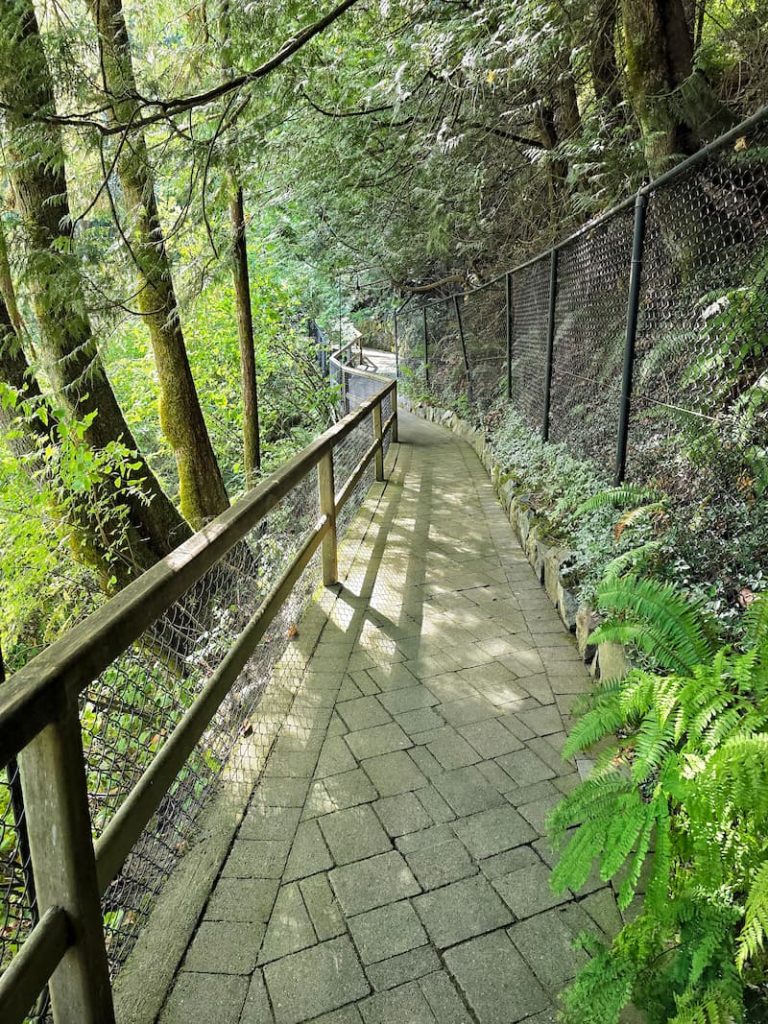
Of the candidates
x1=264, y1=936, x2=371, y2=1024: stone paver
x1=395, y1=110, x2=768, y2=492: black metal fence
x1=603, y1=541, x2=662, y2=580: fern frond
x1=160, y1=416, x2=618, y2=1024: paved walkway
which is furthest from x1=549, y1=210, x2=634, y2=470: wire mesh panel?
x1=264, y1=936, x2=371, y2=1024: stone paver

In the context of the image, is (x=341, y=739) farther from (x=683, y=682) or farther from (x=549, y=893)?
(x=683, y=682)

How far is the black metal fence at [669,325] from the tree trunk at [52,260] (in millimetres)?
3189

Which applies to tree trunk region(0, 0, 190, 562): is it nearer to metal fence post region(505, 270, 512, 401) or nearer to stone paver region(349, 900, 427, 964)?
stone paver region(349, 900, 427, 964)

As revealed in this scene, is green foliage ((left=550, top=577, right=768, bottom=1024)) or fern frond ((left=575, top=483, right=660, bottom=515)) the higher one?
fern frond ((left=575, top=483, right=660, bottom=515))

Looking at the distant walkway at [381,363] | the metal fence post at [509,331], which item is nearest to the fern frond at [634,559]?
the metal fence post at [509,331]

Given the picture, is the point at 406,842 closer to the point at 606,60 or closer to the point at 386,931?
the point at 386,931

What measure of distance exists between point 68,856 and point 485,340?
34.8 ft

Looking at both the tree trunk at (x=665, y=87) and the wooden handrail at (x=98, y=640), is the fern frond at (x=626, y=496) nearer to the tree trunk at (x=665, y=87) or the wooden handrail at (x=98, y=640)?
the wooden handrail at (x=98, y=640)

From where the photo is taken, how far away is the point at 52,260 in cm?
369

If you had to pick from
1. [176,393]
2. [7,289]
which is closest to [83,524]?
[176,393]

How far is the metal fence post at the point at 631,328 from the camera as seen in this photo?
3742 millimetres

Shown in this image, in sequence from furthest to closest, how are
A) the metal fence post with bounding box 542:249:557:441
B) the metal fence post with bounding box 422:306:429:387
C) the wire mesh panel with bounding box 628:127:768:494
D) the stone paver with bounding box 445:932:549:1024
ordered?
the metal fence post with bounding box 422:306:429:387, the metal fence post with bounding box 542:249:557:441, the wire mesh panel with bounding box 628:127:768:494, the stone paver with bounding box 445:932:549:1024

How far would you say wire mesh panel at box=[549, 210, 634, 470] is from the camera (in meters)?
4.66

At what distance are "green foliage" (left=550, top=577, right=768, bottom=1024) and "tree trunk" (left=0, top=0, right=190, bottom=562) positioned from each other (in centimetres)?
354
